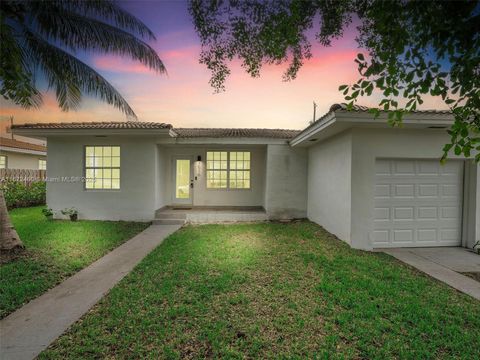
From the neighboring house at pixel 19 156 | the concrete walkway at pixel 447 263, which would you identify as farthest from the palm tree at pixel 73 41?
the neighboring house at pixel 19 156

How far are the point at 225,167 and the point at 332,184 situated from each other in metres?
5.20

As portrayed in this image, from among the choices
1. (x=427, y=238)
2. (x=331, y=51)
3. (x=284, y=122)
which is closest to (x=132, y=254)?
(x=331, y=51)

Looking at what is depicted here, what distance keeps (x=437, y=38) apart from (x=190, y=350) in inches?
136

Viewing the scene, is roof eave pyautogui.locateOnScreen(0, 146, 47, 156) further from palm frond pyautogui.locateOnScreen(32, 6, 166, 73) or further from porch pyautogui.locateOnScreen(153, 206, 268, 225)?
palm frond pyautogui.locateOnScreen(32, 6, 166, 73)

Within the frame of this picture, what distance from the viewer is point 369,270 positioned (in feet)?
15.3

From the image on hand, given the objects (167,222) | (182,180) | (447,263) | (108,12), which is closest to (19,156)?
(182,180)

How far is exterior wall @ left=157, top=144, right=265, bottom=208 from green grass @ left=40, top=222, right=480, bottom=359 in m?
5.87

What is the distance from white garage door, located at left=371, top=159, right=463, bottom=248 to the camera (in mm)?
6273

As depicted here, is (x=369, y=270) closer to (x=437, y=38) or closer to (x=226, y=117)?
(x=437, y=38)

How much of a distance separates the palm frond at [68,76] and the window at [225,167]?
15.3ft

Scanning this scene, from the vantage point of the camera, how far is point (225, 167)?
1120 cm

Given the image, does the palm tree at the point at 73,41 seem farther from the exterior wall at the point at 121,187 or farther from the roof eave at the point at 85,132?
the exterior wall at the point at 121,187

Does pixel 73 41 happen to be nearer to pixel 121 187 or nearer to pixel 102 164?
pixel 102 164

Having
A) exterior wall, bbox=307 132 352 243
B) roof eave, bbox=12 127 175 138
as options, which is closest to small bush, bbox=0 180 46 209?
roof eave, bbox=12 127 175 138
